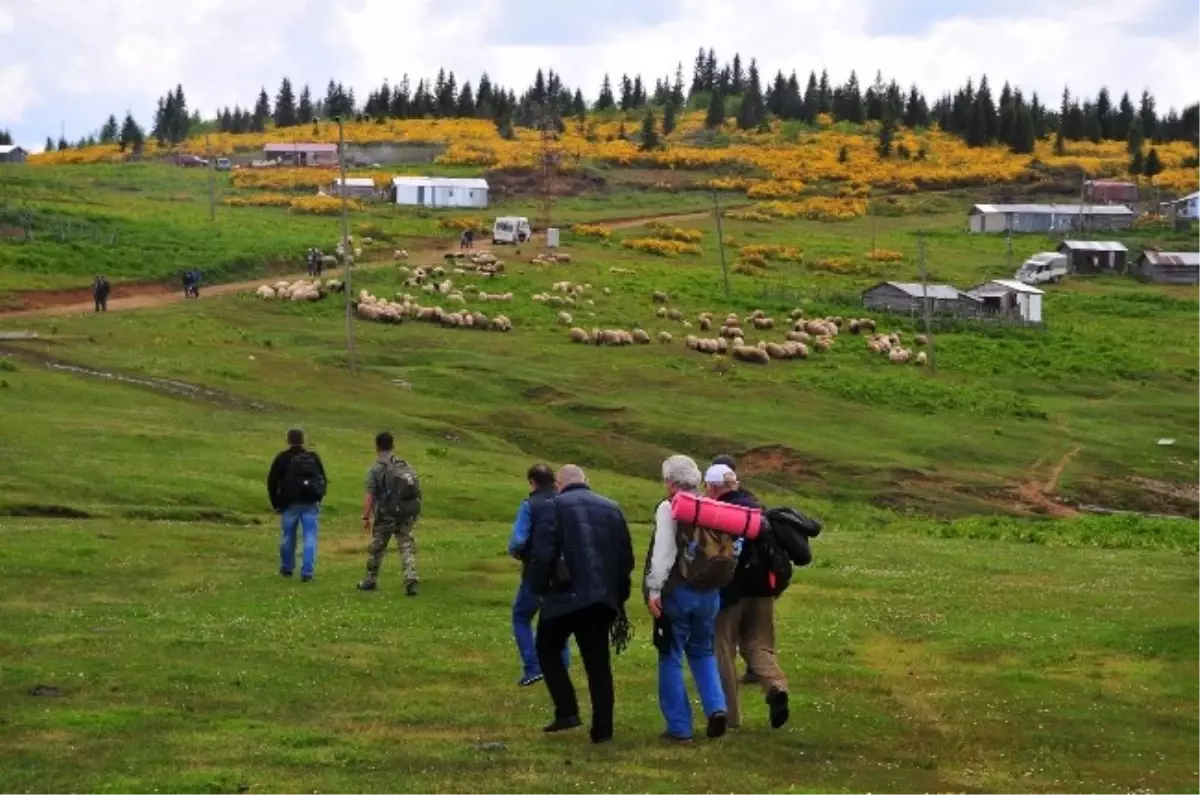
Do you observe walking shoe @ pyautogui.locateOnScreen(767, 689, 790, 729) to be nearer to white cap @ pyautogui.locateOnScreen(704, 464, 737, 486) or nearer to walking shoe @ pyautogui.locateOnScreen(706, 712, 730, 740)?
walking shoe @ pyautogui.locateOnScreen(706, 712, 730, 740)

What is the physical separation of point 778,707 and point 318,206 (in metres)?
125

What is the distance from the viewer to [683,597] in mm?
15883

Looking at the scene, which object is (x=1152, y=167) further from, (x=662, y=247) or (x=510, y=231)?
(x=510, y=231)

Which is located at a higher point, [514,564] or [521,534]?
[521,534]

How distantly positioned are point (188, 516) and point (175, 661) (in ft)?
53.9

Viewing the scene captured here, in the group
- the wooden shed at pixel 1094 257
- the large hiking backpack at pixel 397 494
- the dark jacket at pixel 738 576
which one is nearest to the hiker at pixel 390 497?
the large hiking backpack at pixel 397 494

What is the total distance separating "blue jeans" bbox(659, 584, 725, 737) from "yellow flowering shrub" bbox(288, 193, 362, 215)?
398 feet

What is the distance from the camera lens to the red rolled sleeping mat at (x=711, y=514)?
51.3 ft

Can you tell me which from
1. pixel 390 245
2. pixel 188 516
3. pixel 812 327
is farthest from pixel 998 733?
pixel 390 245

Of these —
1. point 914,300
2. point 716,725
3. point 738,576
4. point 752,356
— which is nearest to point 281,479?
point 738,576

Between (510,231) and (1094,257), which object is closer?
(510,231)

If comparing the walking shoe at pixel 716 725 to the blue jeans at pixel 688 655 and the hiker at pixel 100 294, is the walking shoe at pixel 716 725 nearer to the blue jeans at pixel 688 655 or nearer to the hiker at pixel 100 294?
the blue jeans at pixel 688 655

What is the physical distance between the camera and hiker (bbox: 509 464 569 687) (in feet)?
57.4

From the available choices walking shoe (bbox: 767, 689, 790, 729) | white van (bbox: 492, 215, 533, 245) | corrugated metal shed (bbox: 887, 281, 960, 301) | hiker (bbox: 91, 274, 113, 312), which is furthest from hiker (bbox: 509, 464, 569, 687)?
white van (bbox: 492, 215, 533, 245)
